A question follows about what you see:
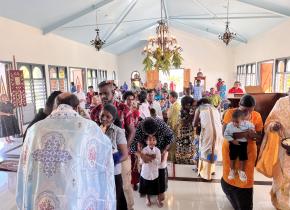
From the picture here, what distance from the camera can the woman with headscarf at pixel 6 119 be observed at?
5.24 metres

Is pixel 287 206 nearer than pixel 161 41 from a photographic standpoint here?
Yes

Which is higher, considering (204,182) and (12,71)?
(12,71)

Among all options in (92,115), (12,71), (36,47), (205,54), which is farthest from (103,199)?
(205,54)

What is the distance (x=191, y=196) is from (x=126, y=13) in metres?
6.69

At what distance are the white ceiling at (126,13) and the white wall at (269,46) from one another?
235mm

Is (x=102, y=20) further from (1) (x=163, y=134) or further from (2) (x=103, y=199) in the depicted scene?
(2) (x=103, y=199)

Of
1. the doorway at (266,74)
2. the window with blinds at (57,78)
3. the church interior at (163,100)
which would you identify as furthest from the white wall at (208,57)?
the window with blinds at (57,78)

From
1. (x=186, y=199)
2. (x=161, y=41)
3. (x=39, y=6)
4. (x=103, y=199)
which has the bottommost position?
(x=186, y=199)

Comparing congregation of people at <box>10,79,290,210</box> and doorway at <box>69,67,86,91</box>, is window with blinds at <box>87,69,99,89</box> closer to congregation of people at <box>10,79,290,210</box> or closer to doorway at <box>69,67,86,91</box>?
doorway at <box>69,67,86,91</box>

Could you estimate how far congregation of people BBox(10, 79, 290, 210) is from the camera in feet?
4.28

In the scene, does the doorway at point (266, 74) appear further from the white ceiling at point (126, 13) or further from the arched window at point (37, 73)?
the arched window at point (37, 73)

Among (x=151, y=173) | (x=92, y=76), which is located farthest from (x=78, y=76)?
(x=151, y=173)

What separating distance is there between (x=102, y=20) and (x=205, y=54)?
25.0ft

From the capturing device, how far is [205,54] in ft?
44.4
